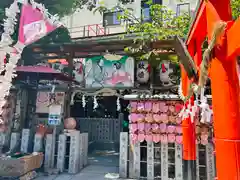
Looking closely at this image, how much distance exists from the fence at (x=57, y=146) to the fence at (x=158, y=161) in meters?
1.79

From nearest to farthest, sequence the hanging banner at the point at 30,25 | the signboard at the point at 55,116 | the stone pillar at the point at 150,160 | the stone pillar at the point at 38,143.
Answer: the hanging banner at the point at 30,25 < the stone pillar at the point at 150,160 < the stone pillar at the point at 38,143 < the signboard at the point at 55,116

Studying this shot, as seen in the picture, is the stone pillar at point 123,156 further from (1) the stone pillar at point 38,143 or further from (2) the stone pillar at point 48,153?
(1) the stone pillar at point 38,143

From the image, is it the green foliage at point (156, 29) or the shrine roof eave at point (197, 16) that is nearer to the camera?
the shrine roof eave at point (197, 16)

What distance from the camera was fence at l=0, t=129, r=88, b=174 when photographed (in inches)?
264

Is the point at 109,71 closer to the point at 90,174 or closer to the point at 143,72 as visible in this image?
the point at 143,72

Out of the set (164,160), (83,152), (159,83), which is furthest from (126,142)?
(159,83)

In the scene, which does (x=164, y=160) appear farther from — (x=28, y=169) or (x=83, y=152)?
(x=28, y=169)

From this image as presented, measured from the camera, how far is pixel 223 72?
1.71 m

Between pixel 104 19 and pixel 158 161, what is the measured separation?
1062 cm

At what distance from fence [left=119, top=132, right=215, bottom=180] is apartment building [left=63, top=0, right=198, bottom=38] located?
835 centimetres

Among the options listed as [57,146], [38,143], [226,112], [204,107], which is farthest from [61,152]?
[226,112]

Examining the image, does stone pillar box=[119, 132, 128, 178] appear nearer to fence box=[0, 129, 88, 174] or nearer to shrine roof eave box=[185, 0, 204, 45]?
fence box=[0, 129, 88, 174]

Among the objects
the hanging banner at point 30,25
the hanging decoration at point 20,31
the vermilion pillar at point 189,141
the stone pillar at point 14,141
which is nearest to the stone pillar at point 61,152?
the stone pillar at point 14,141

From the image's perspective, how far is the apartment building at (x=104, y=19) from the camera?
11.9 meters
